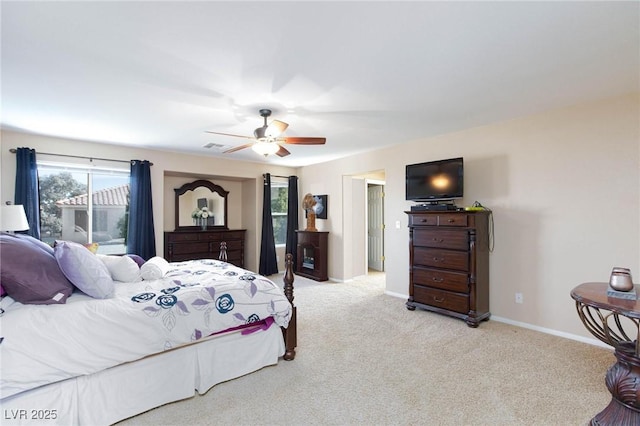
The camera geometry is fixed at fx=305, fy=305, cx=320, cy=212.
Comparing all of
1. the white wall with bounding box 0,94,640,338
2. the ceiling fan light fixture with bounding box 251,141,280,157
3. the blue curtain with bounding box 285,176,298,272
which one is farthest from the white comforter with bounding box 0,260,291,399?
the blue curtain with bounding box 285,176,298,272

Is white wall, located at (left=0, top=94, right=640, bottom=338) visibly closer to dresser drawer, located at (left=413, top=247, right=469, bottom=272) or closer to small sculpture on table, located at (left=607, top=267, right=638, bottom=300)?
dresser drawer, located at (left=413, top=247, right=469, bottom=272)

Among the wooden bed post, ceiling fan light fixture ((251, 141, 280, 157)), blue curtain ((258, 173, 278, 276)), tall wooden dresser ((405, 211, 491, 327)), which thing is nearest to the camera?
the wooden bed post

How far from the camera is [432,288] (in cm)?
389

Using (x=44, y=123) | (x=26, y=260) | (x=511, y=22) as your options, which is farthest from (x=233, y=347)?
(x=44, y=123)

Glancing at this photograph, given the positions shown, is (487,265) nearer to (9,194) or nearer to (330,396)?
(330,396)

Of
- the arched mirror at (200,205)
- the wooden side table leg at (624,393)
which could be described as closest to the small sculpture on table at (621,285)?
the wooden side table leg at (624,393)

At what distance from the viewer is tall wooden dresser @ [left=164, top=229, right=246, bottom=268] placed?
553cm

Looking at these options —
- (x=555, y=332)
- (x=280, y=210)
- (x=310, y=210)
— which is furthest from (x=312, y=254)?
(x=555, y=332)

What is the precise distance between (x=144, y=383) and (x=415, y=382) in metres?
1.94

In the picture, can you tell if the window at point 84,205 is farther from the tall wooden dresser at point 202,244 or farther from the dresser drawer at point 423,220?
the dresser drawer at point 423,220

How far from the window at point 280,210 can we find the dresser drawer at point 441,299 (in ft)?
11.8

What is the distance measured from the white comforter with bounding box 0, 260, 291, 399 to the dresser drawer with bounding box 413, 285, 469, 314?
2.10 m

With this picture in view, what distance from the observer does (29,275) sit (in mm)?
1842

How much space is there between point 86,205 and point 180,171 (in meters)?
1.46
